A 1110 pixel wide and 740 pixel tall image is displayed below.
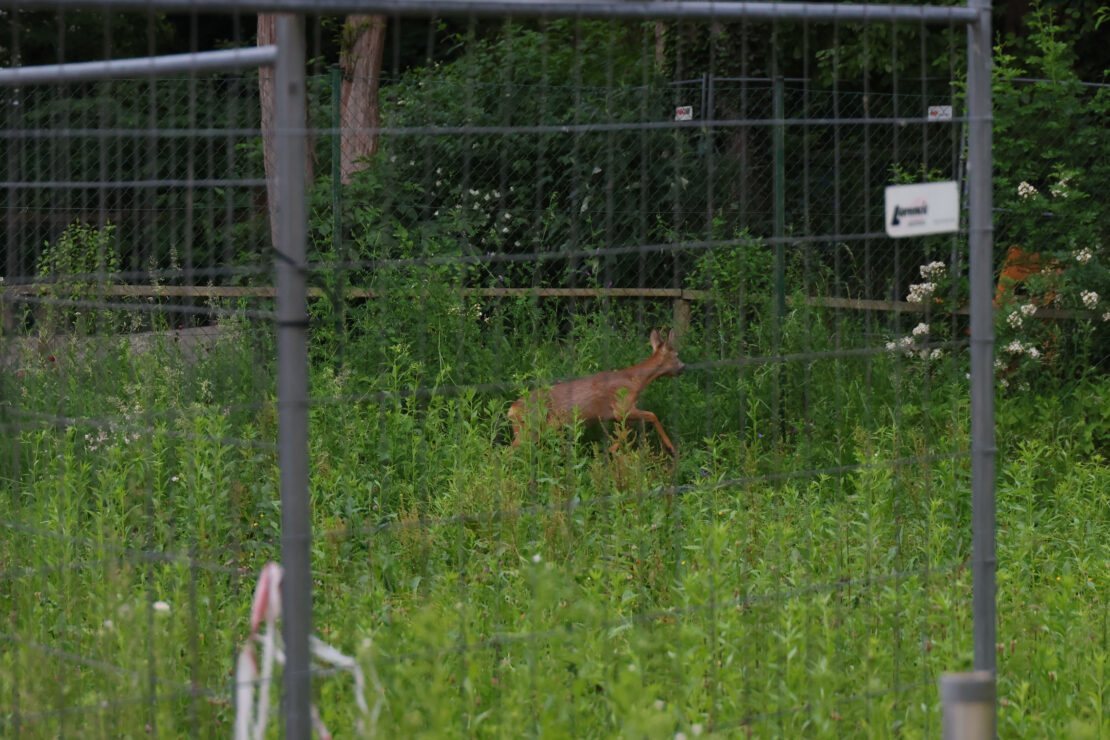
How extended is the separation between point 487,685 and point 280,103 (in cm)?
182

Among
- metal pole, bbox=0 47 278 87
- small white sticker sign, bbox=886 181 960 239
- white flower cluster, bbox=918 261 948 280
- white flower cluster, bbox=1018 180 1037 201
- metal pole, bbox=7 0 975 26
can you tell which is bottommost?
white flower cluster, bbox=918 261 948 280

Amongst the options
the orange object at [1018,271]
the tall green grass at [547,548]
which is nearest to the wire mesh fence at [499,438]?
the tall green grass at [547,548]

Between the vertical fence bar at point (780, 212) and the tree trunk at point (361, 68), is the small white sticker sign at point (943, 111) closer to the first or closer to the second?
the vertical fence bar at point (780, 212)

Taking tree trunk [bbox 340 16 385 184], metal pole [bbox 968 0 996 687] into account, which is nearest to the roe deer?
metal pole [bbox 968 0 996 687]

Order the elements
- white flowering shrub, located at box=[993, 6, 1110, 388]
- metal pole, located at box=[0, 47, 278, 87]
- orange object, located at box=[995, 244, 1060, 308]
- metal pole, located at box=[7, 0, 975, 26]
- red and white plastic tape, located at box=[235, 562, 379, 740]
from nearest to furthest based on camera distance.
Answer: metal pole, located at box=[7, 0, 975, 26] < red and white plastic tape, located at box=[235, 562, 379, 740] < metal pole, located at box=[0, 47, 278, 87] < white flowering shrub, located at box=[993, 6, 1110, 388] < orange object, located at box=[995, 244, 1060, 308]

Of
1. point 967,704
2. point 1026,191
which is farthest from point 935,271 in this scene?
point 967,704

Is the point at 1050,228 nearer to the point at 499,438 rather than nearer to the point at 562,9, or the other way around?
the point at 499,438

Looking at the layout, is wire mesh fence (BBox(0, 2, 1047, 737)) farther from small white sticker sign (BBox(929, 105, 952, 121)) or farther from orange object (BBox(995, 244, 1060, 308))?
orange object (BBox(995, 244, 1060, 308))

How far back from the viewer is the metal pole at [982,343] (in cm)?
285

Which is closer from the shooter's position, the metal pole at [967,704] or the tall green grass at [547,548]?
the metal pole at [967,704]

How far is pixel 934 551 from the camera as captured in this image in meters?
4.49

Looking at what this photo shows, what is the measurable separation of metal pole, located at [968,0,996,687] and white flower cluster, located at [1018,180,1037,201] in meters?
4.56

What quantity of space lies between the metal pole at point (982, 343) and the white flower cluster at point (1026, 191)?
179 inches

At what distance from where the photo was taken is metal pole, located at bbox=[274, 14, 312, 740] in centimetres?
229
